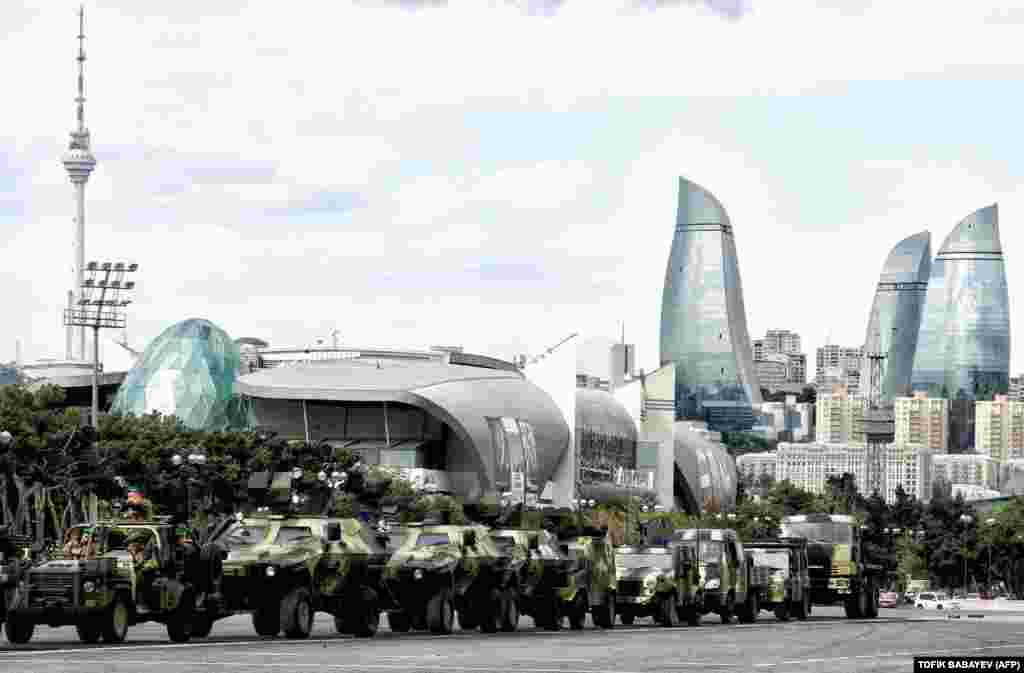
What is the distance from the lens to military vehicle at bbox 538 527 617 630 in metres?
54.0

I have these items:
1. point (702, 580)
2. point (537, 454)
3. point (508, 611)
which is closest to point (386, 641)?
point (508, 611)

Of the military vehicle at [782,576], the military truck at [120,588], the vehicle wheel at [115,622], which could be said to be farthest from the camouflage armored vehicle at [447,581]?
the military vehicle at [782,576]

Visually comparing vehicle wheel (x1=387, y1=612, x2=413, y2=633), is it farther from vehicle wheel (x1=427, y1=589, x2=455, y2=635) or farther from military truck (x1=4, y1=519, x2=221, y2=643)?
military truck (x1=4, y1=519, x2=221, y2=643)

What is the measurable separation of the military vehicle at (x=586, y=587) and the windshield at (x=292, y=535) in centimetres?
937

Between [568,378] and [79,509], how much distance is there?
9878cm

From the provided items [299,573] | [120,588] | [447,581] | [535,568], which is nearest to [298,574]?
[299,573]

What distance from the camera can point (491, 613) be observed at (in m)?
50.0

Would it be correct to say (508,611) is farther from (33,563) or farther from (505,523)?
(505,523)

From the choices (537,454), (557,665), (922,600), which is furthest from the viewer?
(537,454)

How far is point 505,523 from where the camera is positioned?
3009 inches

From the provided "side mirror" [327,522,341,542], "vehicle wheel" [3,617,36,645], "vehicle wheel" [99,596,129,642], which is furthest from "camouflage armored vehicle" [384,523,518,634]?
"vehicle wheel" [3,617,36,645]

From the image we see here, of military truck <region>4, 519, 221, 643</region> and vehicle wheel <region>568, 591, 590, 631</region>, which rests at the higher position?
military truck <region>4, 519, 221, 643</region>

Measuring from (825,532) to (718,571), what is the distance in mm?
10719

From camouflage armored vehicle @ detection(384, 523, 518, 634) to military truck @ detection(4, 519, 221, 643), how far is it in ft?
16.1
